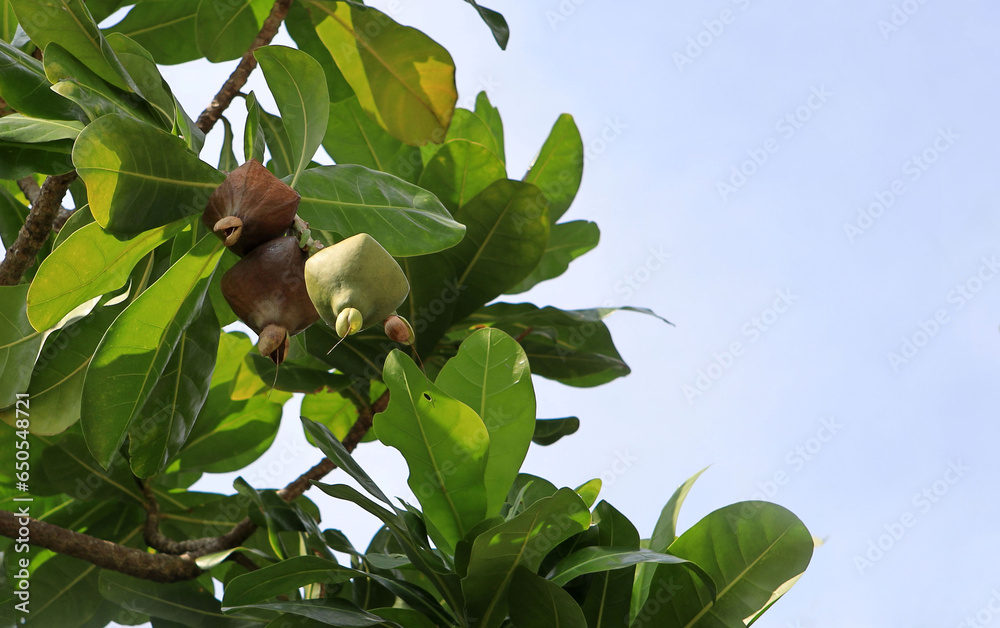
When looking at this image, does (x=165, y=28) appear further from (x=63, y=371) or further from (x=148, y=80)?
(x=63, y=371)

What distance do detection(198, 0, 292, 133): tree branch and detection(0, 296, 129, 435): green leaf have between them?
32cm

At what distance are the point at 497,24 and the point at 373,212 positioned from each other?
0.56 metres

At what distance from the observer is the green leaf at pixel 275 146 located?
1296 mm

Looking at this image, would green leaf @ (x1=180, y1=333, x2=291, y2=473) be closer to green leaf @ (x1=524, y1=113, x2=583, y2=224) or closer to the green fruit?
green leaf @ (x1=524, y1=113, x2=583, y2=224)

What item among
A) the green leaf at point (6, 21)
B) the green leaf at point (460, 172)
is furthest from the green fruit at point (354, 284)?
the green leaf at point (6, 21)

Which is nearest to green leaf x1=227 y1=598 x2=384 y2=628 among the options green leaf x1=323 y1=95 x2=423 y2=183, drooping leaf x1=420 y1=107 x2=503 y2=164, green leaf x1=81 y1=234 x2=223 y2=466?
green leaf x1=81 y1=234 x2=223 y2=466

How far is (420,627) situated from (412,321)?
552 millimetres

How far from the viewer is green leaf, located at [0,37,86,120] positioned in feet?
3.08

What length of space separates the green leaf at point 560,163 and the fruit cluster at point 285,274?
859 mm

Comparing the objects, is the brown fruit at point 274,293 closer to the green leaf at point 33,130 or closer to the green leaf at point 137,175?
the green leaf at point 137,175

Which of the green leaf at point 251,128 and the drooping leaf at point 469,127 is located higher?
the drooping leaf at point 469,127

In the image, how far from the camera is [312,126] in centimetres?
96

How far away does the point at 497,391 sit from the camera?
1104 millimetres

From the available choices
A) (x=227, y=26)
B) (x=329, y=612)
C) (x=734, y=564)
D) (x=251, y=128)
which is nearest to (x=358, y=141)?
(x=227, y=26)
